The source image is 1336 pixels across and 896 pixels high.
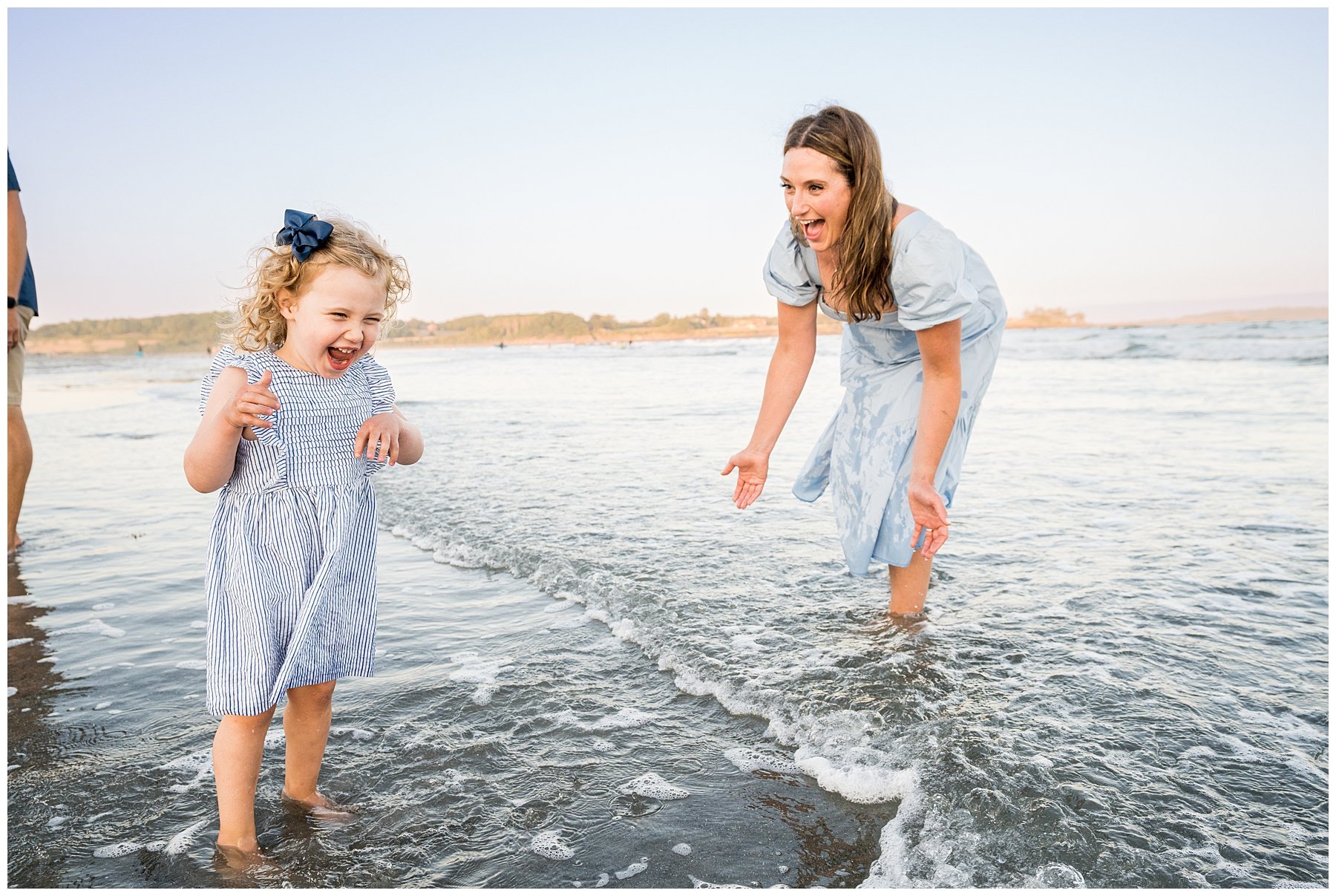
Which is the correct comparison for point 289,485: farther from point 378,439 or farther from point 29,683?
point 29,683

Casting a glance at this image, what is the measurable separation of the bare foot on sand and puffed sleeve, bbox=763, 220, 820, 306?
2.32 m

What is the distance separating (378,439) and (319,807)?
3.41 ft

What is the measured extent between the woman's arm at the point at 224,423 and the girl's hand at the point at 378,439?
25cm

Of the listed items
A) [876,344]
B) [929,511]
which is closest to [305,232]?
[929,511]

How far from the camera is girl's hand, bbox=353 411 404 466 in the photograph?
92.6 inches

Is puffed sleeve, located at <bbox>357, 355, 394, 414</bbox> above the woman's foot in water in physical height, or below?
above

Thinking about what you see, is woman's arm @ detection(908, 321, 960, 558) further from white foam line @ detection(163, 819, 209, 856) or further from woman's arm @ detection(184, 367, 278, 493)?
white foam line @ detection(163, 819, 209, 856)

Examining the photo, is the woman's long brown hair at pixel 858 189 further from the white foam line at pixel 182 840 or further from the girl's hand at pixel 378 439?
the white foam line at pixel 182 840

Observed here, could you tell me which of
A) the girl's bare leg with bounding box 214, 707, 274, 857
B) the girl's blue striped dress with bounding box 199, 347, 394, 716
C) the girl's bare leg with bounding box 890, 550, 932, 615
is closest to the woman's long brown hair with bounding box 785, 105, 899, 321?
the girl's bare leg with bounding box 890, 550, 932, 615

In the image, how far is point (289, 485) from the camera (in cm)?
233

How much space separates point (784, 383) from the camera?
363 centimetres

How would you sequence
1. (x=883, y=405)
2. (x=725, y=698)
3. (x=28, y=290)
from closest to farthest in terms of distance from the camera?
(x=725, y=698)
(x=883, y=405)
(x=28, y=290)

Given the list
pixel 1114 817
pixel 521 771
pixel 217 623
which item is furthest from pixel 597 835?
pixel 1114 817

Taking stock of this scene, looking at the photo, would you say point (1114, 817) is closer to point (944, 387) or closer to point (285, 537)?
point (944, 387)
